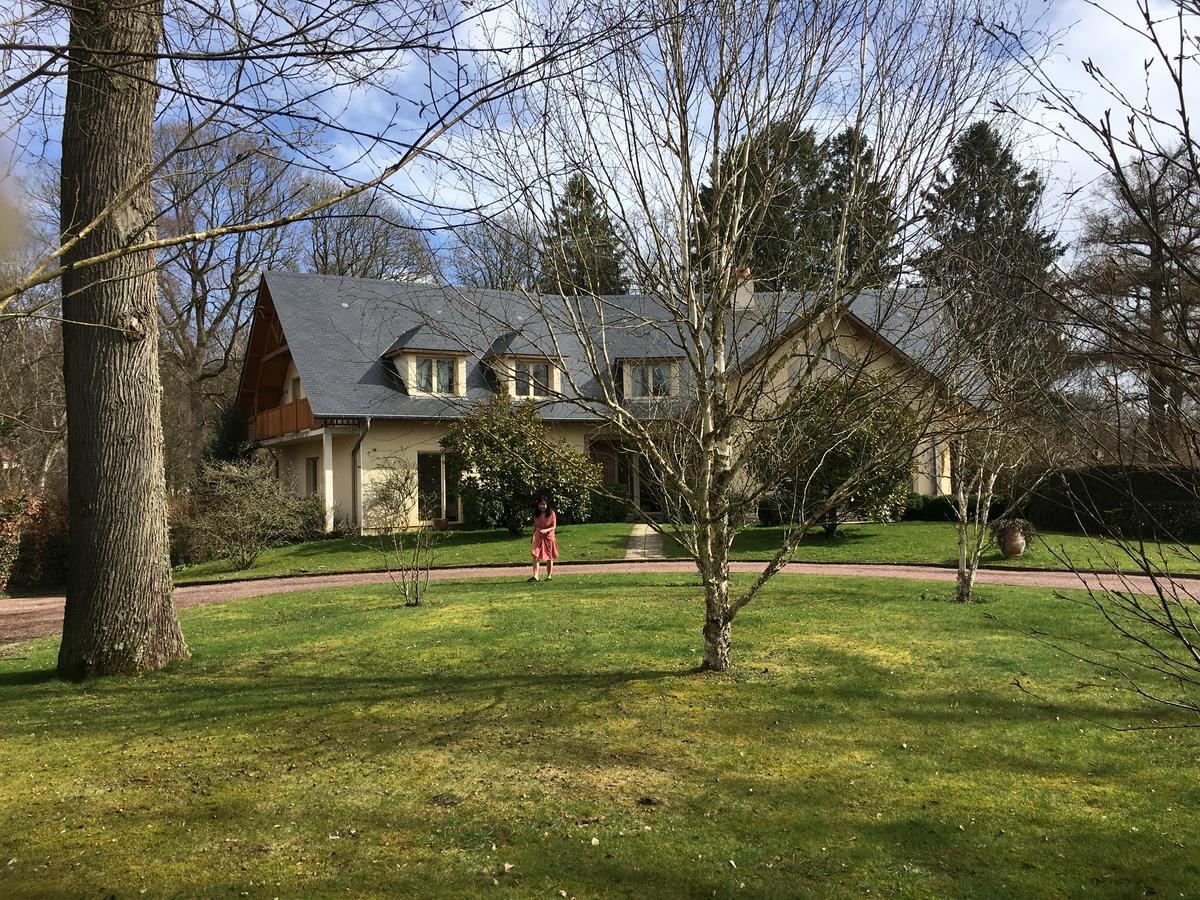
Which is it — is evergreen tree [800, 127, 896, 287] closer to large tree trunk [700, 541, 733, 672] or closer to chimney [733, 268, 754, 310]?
chimney [733, 268, 754, 310]

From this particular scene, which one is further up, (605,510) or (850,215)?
(850,215)

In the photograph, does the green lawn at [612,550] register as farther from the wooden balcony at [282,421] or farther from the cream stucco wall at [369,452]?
the wooden balcony at [282,421]

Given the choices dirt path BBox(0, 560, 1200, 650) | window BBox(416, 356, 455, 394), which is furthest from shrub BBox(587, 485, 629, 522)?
dirt path BBox(0, 560, 1200, 650)

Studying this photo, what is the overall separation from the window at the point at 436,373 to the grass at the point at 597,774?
16685 mm

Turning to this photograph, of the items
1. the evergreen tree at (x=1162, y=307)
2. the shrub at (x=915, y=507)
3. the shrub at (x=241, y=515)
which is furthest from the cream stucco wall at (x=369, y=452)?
the evergreen tree at (x=1162, y=307)

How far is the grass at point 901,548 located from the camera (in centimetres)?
1656

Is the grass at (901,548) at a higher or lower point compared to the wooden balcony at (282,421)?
Answer: lower

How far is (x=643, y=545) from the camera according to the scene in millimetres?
20969

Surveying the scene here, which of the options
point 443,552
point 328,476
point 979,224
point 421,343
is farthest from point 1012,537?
point 328,476

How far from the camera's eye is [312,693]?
6.81 metres

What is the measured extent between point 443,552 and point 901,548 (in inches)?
432

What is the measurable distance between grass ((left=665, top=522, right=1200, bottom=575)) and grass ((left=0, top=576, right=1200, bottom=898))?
9.24 metres

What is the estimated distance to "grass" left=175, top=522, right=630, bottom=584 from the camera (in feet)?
62.0

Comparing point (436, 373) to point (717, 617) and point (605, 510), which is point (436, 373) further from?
point (717, 617)
